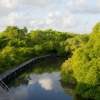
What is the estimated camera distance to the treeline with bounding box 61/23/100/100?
5322 centimetres

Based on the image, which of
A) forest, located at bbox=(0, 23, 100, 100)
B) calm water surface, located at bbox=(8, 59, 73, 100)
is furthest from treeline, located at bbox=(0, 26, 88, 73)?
calm water surface, located at bbox=(8, 59, 73, 100)

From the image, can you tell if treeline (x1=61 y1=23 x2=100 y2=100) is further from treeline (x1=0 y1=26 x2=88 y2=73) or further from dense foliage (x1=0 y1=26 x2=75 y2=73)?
dense foliage (x1=0 y1=26 x2=75 y2=73)

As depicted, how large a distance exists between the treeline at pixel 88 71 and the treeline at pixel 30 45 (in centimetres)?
2440

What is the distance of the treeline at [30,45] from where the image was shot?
317 ft

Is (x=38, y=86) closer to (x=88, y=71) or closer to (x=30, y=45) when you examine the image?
(x=88, y=71)

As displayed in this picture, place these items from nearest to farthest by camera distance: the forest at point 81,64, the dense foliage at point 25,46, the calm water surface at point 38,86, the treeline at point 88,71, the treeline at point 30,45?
the treeline at point 88,71, the forest at point 81,64, the calm water surface at point 38,86, the dense foliage at point 25,46, the treeline at point 30,45

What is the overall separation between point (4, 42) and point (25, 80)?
163ft

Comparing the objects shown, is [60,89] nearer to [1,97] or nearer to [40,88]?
[40,88]

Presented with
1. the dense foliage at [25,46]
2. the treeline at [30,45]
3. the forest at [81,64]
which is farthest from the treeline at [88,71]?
the dense foliage at [25,46]

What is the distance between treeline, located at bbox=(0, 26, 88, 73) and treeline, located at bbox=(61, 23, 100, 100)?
80.0 feet

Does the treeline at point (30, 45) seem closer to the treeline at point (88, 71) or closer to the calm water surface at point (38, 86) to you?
the calm water surface at point (38, 86)

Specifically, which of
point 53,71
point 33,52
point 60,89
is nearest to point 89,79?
point 60,89

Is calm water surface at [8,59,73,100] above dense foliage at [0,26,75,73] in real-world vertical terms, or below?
below

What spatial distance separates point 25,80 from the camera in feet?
259
